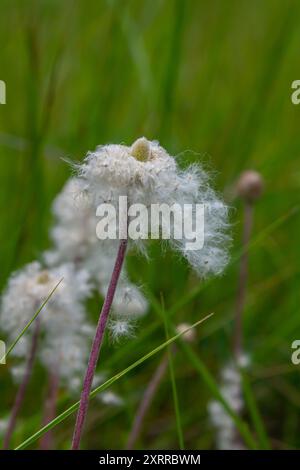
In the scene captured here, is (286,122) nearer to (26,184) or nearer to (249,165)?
(249,165)

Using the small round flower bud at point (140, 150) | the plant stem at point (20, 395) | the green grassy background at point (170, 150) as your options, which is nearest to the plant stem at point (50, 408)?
the green grassy background at point (170, 150)

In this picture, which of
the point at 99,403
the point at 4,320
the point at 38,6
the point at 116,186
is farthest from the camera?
the point at 38,6

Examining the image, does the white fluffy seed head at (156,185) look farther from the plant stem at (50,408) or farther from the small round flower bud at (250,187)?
the small round flower bud at (250,187)

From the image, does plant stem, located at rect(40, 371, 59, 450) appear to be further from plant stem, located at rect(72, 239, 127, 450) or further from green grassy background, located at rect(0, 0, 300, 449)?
plant stem, located at rect(72, 239, 127, 450)

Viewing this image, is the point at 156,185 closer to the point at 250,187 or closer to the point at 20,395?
the point at 20,395

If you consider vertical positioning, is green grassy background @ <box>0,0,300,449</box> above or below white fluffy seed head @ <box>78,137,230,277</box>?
above

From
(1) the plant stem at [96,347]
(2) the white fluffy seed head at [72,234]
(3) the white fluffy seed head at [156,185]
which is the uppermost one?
(2) the white fluffy seed head at [72,234]

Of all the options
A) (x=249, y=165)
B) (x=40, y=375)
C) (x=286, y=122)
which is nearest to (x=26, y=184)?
(x=40, y=375)

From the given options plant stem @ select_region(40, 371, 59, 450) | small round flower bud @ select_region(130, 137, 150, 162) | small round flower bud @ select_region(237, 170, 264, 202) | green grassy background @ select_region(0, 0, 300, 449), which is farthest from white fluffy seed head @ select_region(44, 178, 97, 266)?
small round flower bud @ select_region(130, 137, 150, 162)
